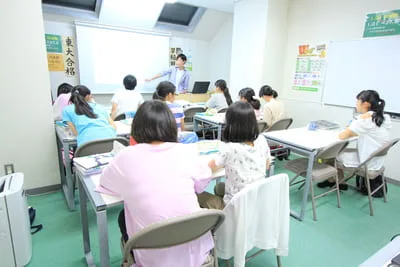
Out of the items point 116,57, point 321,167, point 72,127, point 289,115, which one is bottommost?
point 321,167

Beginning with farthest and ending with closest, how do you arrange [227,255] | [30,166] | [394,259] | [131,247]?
[30,166], [227,255], [131,247], [394,259]

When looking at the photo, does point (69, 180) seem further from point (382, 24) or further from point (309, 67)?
point (382, 24)

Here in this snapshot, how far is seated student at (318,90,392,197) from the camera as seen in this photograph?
2559mm

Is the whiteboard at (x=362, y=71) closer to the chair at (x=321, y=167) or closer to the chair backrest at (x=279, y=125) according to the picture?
the chair backrest at (x=279, y=125)

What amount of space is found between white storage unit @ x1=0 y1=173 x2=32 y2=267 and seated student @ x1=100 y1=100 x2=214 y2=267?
844 mm

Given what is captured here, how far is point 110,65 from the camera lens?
5195 mm

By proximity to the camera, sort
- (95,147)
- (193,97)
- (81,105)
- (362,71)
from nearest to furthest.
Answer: (95,147) < (81,105) < (362,71) < (193,97)

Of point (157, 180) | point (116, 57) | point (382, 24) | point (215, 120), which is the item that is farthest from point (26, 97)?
point (382, 24)

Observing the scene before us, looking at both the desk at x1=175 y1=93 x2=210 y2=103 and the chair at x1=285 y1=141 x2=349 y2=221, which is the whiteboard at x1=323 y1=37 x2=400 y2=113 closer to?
the chair at x1=285 y1=141 x2=349 y2=221

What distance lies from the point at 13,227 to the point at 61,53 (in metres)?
3.88

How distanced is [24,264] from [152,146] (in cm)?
145

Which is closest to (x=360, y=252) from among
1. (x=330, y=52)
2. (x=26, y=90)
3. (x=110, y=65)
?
(x=330, y=52)

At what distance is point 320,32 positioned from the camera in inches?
159

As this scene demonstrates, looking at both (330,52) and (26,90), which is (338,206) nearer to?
(330,52)
